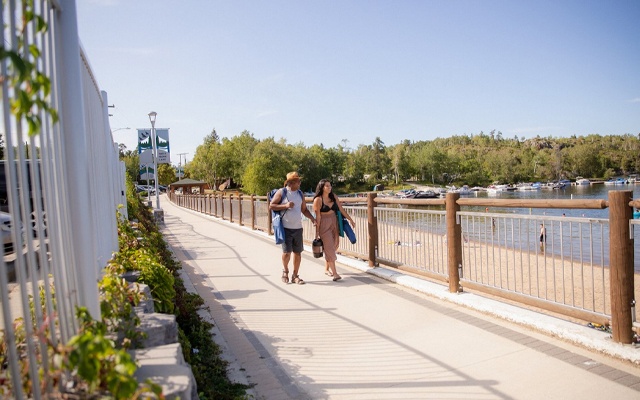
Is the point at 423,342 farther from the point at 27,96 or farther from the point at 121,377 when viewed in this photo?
the point at 27,96

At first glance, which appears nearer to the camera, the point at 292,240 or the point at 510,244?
the point at 510,244

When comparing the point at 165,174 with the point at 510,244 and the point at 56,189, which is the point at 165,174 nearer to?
the point at 510,244

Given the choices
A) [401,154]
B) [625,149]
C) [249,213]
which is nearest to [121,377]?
[249,213]

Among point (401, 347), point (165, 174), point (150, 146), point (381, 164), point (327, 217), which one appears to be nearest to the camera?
point (401, 347)

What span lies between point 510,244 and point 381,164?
12592 cm

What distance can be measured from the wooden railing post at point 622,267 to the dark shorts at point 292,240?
4.38 meters

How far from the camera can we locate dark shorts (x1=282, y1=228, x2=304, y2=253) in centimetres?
732

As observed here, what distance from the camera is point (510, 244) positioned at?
5.62 m

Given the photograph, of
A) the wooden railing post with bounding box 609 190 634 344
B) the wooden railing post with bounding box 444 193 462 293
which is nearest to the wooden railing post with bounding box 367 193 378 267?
the wooden railing post with bounding box 444 193 462 293

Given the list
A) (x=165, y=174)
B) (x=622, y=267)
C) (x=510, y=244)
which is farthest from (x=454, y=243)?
(x=165, y=174)

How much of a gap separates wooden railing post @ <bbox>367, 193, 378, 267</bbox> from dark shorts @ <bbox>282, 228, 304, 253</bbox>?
132 centimetres

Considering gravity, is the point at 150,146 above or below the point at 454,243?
above

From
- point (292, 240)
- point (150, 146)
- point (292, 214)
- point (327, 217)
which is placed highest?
point (150, 146)

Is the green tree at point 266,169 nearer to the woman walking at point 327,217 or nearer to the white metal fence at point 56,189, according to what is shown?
the woman walking at point 327,217
